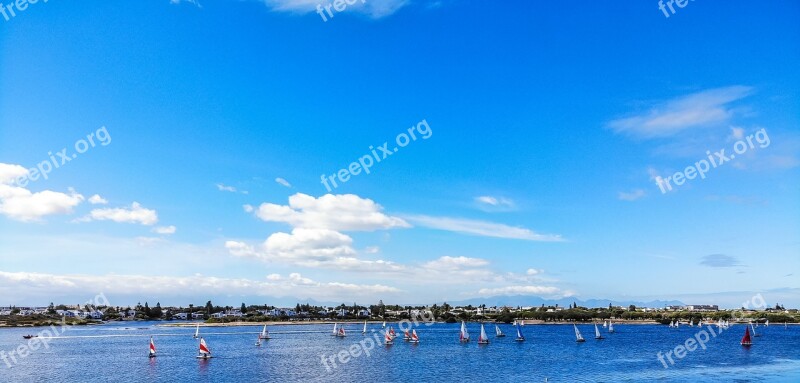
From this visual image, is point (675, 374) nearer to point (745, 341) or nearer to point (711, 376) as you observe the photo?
point (711, 376)

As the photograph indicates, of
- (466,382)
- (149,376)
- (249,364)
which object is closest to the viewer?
(466,382)

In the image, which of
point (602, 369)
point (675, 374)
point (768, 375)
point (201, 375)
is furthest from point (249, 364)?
point (768, 375)

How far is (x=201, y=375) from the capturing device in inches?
3652

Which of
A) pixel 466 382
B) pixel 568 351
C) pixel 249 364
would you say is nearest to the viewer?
pixel 466 382

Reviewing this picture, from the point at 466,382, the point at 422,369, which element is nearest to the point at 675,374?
the point at 466,382

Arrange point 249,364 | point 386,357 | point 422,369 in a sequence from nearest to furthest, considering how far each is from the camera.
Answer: point 422,369, point 249,364, point 386,357

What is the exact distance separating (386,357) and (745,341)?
3440 inches

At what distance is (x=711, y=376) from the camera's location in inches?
3361

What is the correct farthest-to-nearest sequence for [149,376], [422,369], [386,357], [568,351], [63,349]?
[63,349] < [568,351] < [386,357] < [422,369] < [149,376]

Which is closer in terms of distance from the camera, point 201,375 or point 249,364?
point 201,375

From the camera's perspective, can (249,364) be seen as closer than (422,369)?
No

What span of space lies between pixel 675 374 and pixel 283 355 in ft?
237

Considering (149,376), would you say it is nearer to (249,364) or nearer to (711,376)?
(249,364)

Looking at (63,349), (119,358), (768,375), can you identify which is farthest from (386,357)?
(63,349)
